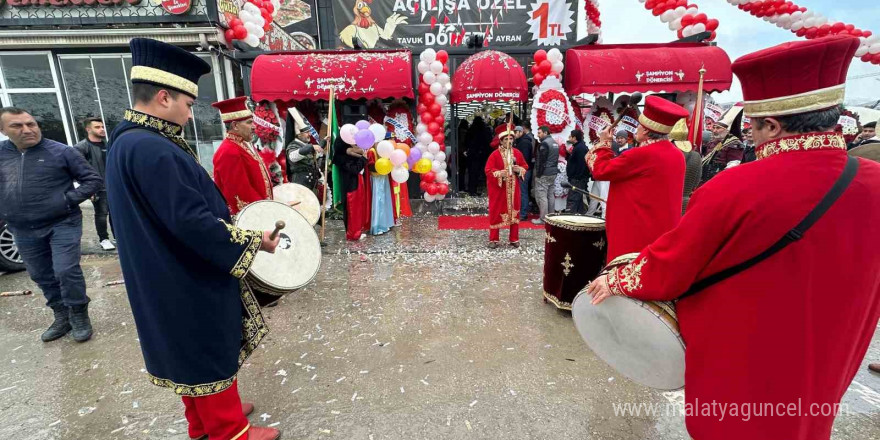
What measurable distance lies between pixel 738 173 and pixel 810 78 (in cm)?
31

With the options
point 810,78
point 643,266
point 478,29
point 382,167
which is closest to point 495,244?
point 382,167

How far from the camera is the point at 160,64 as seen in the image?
66.5 inches

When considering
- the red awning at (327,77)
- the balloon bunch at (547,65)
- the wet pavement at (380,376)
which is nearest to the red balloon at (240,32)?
the red awning at (327,77)

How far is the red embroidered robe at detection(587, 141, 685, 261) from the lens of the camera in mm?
2840

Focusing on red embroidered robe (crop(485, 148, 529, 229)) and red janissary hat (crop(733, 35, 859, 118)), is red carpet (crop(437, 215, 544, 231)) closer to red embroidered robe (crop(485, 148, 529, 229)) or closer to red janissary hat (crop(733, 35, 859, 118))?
red embroidered robe (crop(485, 148, 529, 229))

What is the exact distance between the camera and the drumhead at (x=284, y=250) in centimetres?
215

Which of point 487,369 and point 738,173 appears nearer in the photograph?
point 738,173

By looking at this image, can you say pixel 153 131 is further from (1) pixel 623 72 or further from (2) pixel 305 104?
(1) pixel 623 72

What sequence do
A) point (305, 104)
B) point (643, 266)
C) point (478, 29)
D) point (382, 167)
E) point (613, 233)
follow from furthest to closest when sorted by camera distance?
1. point (478, 29)
2. point (305, 104)
3. point (382, 167)
4. point (613, 233)
5. point (643, 266)

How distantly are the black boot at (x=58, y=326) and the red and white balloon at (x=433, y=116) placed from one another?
19.7ft

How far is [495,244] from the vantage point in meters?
5.81

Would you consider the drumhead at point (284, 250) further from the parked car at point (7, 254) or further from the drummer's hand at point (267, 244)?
the parked car at point (7, 254)

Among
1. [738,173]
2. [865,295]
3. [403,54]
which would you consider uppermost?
[403,54]

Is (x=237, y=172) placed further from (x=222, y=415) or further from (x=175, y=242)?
(x=222, y=415)
